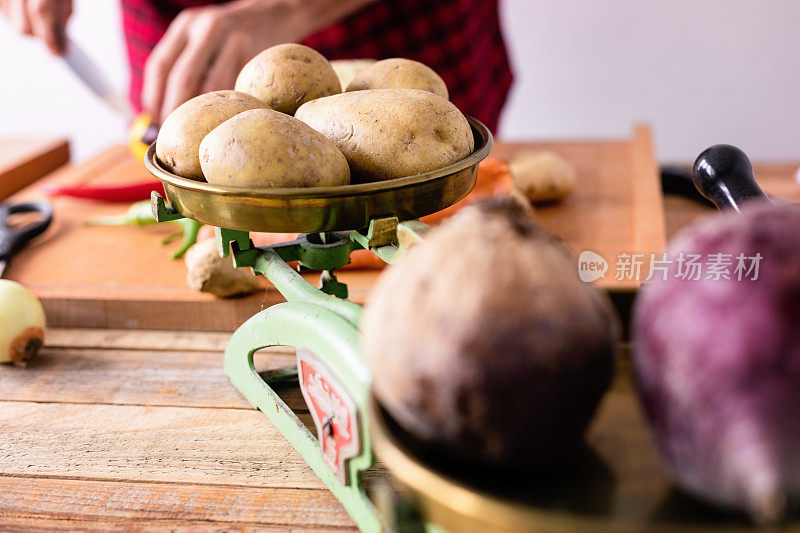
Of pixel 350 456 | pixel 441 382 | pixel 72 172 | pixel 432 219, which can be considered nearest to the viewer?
pixel 441 382

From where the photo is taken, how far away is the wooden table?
61 cm

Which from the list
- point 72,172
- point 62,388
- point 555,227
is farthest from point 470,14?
point 62,388

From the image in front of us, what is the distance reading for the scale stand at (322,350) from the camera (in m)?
0.53

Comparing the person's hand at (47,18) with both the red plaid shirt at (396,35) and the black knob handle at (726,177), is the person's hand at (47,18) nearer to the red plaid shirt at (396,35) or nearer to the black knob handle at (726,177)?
the red plaid shirt at (396,35)

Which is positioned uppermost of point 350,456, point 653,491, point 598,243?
point 653,491

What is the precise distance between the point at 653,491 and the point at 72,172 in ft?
4.61

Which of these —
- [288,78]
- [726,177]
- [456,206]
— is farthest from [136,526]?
[456,206]

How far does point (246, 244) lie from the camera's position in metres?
0.73

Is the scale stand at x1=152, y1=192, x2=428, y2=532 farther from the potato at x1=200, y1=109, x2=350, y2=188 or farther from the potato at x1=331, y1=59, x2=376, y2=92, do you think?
the potato at x1=331, y1=59, x2=376, y2=92

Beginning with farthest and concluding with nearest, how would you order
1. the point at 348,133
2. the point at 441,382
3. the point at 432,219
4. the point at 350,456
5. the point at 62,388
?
the point at 432,219
the point at 62,388
the point at 348,133
the point at 350,456
the point at 441,382

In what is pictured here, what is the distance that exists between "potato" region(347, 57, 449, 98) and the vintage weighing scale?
0.22ft

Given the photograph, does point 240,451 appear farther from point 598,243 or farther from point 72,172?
point 72,172

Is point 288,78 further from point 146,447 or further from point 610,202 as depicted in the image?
point 610,202

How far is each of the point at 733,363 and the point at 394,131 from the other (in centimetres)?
38
